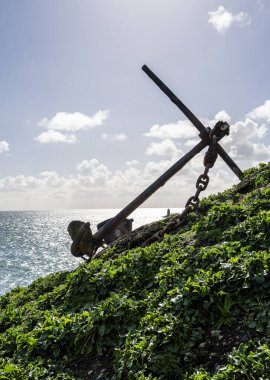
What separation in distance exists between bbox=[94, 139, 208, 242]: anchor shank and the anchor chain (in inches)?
16.3

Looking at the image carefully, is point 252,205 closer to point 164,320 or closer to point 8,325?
point 164,320

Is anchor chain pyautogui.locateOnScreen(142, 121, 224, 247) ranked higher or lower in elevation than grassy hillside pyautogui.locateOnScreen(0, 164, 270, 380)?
higher

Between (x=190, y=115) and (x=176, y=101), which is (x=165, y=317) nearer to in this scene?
(x=190, y=115)

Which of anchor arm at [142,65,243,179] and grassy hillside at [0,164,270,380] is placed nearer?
grassy hillside at [0,164,270,380]

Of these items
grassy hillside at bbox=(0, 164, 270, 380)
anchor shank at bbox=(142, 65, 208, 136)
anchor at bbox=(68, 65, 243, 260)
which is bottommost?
grassy hillside at bbox=(0, 164, 270, 380)

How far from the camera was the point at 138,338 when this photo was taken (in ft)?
Answer: 14.6

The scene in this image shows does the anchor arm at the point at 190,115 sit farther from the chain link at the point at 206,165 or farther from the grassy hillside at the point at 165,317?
the grassy hillside at the point at 165,317

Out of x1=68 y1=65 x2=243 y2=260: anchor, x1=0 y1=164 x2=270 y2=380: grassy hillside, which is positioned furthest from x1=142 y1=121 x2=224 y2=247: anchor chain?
x1=0 y1=164 x2=270 y2=380: grassy hillside

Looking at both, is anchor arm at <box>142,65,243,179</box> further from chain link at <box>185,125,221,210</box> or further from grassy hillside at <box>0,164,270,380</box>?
grassy hillside at <box>0,164,270,380</box>

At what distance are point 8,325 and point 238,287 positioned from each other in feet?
16.3

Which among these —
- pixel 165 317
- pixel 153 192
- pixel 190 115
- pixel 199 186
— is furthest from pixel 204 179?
pixel 165 317

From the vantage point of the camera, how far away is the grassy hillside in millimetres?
3949

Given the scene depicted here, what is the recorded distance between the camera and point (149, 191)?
29.6ft

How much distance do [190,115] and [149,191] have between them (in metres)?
2.55
